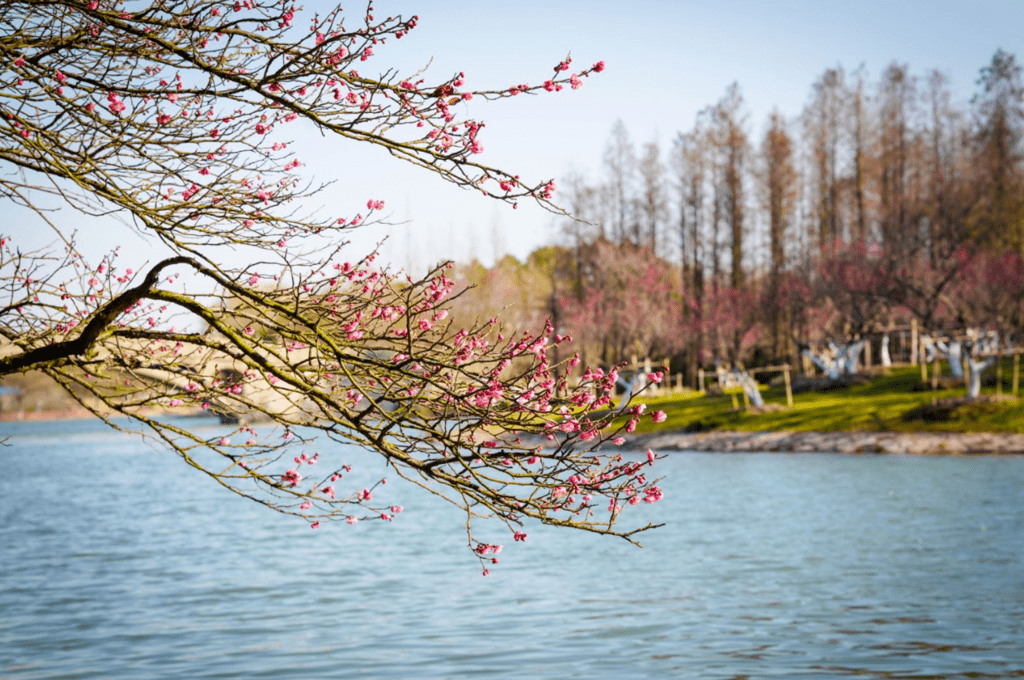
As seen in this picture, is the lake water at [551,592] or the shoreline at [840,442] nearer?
the lake water at [551,592]

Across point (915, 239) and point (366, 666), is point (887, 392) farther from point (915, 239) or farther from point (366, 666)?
point (366, 666)

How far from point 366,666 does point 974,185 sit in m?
48.6

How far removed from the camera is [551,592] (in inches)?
628

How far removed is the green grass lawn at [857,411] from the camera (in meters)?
36.0

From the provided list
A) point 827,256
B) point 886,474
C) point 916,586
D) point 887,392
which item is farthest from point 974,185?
point 916,586

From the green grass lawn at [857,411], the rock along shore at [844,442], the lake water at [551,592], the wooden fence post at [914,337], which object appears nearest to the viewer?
the lake water at [551,592]

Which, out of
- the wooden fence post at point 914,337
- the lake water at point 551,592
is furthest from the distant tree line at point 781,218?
the lake water at point 551,592

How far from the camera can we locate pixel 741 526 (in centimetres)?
2242

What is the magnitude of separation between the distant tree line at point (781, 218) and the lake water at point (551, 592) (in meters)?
27.4

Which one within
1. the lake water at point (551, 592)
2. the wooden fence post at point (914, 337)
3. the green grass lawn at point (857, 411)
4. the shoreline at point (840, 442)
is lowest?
the lake water at point (551, 592)

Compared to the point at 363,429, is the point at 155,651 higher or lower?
lower

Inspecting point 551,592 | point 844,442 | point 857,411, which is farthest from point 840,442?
point 551,592

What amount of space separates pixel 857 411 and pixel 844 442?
3864mm

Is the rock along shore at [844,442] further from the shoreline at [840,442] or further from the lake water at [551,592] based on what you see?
Answer: the lake water at [551,592]
